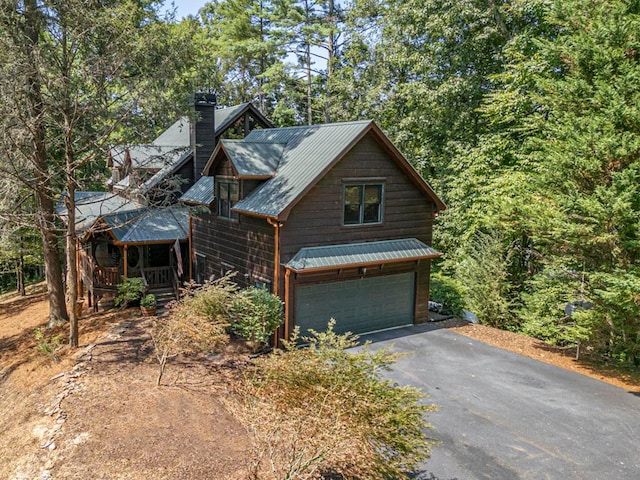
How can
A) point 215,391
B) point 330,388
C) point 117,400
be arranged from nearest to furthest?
point 330,388
point 117,400
point 215,391

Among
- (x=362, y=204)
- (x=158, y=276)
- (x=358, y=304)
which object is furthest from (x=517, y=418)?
(x=158, y=276)

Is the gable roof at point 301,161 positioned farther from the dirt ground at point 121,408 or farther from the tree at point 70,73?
the dirt ground at point 121,408

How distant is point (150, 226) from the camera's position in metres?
18.0

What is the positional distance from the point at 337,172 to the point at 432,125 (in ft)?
38.2

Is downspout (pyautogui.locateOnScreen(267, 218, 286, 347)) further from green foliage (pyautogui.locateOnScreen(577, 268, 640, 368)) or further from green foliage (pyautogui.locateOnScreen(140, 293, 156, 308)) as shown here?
green foliage (pyautogui.locateOnScreen(577, 268, 640, 368))

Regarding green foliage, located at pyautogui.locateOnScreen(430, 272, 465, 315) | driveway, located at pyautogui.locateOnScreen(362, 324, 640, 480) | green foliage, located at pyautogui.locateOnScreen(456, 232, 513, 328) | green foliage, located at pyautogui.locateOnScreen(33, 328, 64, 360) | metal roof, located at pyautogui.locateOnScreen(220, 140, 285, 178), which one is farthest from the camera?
green foliage, located at pyautogui.locateOnScreen(430, 272, 465, 315)

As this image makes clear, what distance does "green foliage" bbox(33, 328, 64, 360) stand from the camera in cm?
1273

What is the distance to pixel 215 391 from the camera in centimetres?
1027

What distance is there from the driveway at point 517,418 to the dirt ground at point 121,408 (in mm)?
1521

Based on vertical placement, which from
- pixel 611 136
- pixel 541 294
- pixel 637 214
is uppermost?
pixel 611 136

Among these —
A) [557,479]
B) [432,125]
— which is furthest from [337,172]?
[432,125]

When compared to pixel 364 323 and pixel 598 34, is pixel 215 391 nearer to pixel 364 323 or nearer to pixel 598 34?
pixel 364 323

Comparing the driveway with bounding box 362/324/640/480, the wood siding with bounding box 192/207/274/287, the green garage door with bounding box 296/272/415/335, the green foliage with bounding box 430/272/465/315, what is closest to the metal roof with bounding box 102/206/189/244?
the wood siding with bounding box 192/207/274/287

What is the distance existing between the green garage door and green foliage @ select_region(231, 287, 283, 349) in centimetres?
104
